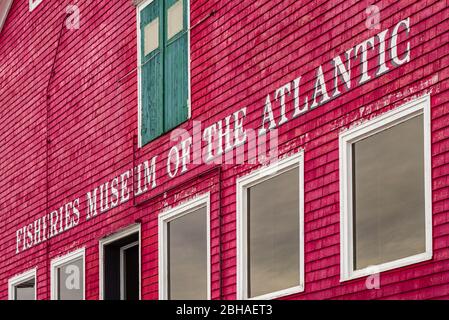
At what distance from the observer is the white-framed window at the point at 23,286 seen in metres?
27.0

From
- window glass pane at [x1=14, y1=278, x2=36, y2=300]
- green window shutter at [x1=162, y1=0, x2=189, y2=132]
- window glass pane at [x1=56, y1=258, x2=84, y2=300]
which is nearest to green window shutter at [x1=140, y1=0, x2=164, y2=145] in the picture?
green window shutter at [x1=162, y1=0, x2=189, y2=132]

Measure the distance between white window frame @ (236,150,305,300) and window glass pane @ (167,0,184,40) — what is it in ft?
11.3

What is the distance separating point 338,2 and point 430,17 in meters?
2.06

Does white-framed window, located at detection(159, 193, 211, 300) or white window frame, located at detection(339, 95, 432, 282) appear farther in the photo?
white-framed window, located at detection(159, 193, 211, 300)

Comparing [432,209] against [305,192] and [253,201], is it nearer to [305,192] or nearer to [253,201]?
[305,192]

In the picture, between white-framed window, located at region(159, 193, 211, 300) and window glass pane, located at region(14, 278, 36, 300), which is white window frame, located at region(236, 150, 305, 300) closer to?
white-framed window, located at region(159, 193, 211, 300)

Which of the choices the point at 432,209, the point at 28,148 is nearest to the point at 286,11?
the point at 432,209

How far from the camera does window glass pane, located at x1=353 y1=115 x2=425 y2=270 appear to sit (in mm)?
15797

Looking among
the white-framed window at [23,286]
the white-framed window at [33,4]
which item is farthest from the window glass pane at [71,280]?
the white-framed window at [33,4]

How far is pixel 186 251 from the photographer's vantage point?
832 inches

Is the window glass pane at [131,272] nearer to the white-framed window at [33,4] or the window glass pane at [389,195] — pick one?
the white-framed window at [33,4]

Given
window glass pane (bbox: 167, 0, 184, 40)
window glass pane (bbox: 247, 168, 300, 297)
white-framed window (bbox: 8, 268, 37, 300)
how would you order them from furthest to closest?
1. white-framed window (bbox: 8, 268, 37, 300)
2. window glass pane (bbox: 167, 0, 184, 40)
3. window glass pane (bbox: 247, 168, 300, 297)

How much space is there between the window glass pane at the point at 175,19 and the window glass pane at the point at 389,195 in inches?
222
